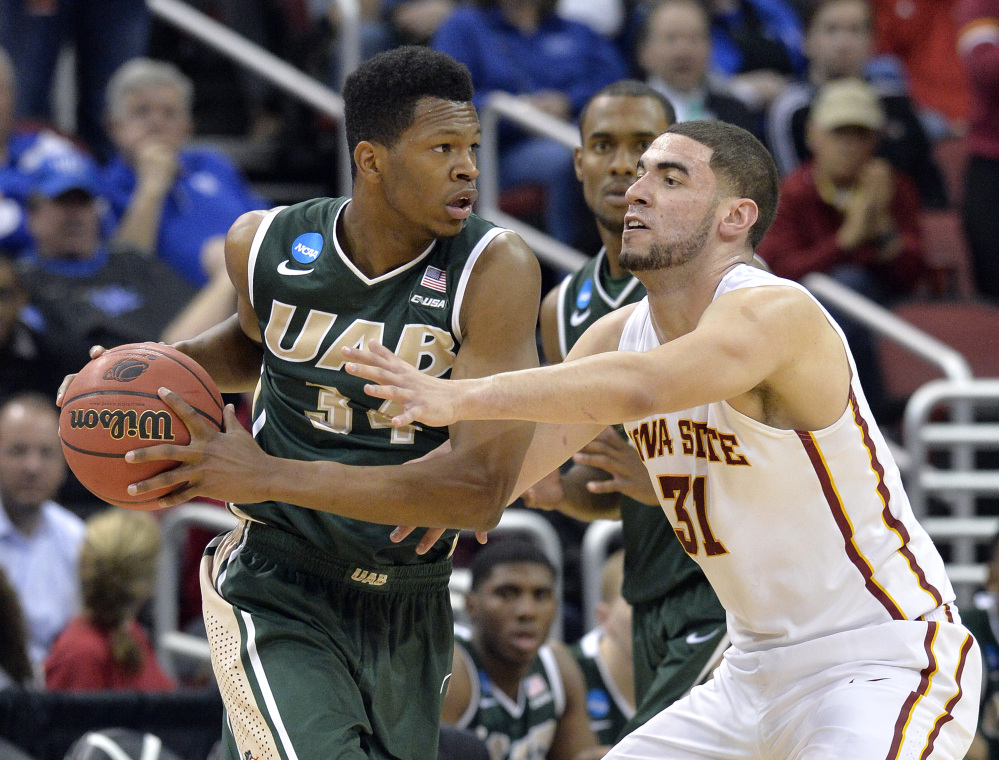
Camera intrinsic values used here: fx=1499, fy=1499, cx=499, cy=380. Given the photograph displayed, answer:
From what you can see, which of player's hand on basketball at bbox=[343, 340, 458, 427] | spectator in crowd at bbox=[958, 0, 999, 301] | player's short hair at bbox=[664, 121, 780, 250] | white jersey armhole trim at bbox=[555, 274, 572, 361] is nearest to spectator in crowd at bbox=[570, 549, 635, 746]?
white jersey armhole trim at bbox=[555, 274, 572, 361]

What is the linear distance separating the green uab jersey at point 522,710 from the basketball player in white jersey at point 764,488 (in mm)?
2541

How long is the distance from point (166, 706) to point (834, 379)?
345 centimetres

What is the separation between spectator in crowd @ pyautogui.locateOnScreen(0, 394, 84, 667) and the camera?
712 centimetres

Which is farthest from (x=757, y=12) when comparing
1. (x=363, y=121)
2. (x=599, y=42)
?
(x=363, y=121)

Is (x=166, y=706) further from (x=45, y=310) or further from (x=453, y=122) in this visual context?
(x=453, y=122)

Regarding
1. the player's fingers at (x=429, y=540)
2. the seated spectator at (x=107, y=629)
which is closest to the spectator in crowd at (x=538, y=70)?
the seated spectator at (x=107, y=629)

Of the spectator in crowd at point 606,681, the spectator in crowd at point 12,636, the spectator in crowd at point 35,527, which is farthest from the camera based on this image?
the spectator in crowd at point 35,527

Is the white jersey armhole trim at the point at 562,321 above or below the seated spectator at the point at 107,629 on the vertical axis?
above

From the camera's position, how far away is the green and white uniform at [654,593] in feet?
15.4

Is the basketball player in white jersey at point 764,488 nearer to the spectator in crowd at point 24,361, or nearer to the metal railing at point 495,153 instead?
the metal railing at point 495,153

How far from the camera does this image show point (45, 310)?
7.80m

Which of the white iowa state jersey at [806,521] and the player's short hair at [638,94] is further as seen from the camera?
the player's short hair at [638,94]

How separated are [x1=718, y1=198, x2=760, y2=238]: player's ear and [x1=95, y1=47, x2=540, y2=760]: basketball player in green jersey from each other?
500mm

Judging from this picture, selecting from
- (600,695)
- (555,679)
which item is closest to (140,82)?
(555,679)
